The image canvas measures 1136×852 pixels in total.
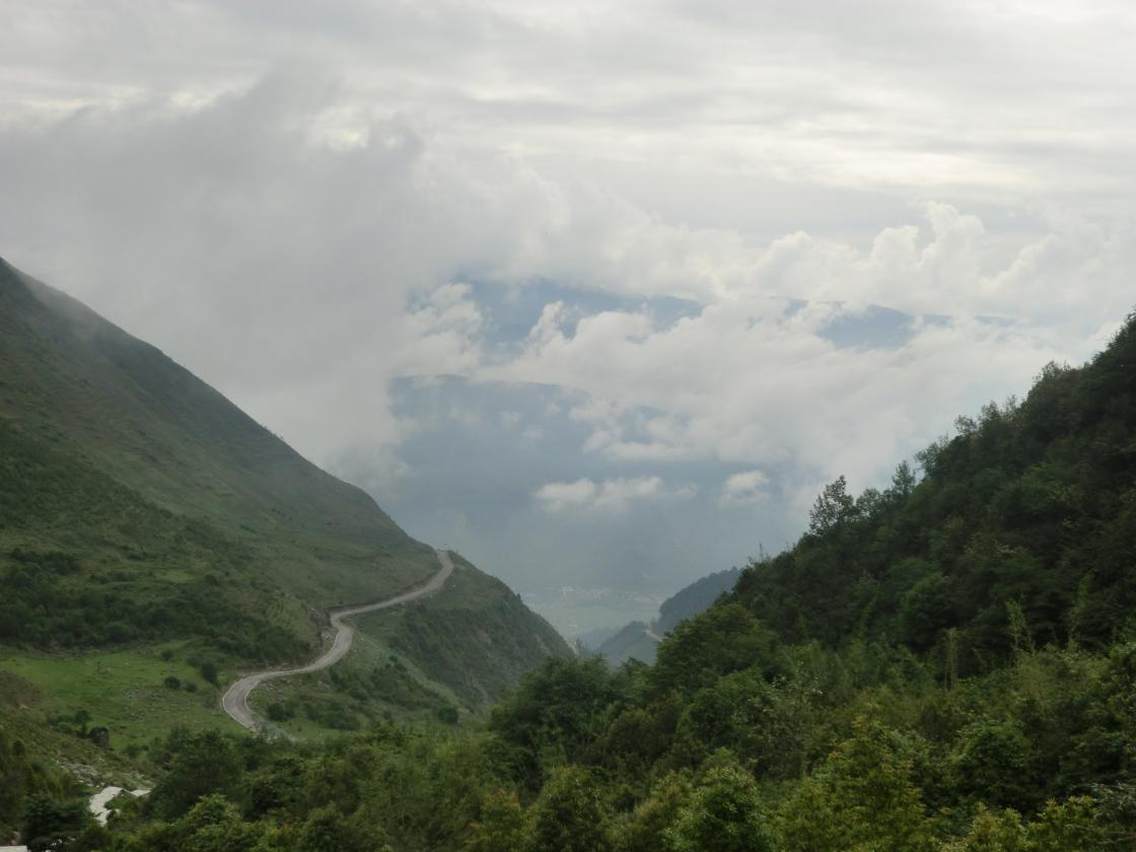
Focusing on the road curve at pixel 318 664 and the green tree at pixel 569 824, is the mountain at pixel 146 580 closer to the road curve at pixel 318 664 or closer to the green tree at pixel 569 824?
the road curve at pixel 318 664

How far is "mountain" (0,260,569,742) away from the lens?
104 m

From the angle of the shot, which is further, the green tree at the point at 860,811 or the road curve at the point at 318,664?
the road curve at the point at 318,664

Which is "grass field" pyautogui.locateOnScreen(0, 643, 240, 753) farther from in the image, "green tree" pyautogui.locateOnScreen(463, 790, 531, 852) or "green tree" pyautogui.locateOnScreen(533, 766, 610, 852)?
"green tree" pyautogui.locateOnScreen(533, 766, 610, 852)

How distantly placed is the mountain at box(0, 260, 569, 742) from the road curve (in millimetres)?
2100

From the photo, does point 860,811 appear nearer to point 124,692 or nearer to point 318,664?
point 124,692

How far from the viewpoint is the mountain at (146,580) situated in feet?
341

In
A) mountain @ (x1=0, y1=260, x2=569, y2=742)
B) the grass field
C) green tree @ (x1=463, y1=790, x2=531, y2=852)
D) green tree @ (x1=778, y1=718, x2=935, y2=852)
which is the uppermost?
mountain @ (x1=0, y1=260, x2=569, y2=742)

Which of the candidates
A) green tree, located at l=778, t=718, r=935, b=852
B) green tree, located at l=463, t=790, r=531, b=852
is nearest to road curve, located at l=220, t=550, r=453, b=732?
green tree, located at l=463, t=790, r=531, b=852

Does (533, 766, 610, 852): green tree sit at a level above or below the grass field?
below

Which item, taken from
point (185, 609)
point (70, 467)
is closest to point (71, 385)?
point (70, 467)

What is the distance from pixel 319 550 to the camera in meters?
191

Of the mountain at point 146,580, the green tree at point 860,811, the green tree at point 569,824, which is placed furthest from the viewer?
the mountain at point 146,580

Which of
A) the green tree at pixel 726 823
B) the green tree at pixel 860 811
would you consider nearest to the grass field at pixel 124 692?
the green tree at pixel 726 823

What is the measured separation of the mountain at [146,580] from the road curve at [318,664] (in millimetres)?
2100
